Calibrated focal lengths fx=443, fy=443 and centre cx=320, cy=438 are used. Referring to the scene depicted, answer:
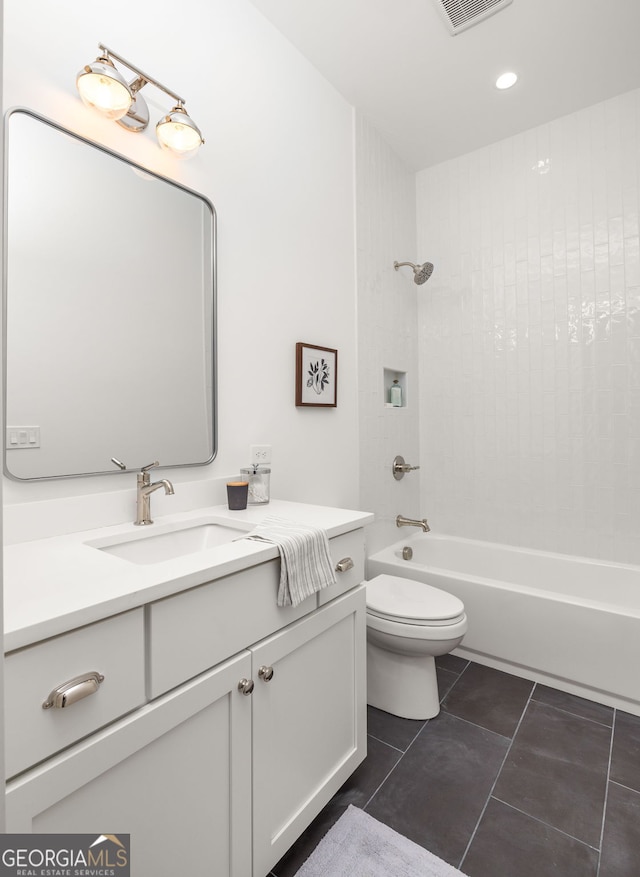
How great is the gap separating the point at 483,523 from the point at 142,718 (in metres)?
2.30

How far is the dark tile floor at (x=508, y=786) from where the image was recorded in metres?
1.20

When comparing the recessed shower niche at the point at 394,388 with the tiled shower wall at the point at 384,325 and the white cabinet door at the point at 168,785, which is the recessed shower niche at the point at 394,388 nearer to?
A: the tiled shower wall at the point at 384,325

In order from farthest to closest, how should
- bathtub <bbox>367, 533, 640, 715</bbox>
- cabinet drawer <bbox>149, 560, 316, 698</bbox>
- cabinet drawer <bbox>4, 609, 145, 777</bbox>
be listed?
bathtub <bbox>367, 533, 640, 715</bbox>, cabinet drawer <bbox>149, 560, 316, 698</bbox>, cabinet drawer <bbox>4, 609, 145, 777</bbox>

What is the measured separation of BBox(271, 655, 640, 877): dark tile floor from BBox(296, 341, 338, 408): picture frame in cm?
132

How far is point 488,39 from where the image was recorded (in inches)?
72.7

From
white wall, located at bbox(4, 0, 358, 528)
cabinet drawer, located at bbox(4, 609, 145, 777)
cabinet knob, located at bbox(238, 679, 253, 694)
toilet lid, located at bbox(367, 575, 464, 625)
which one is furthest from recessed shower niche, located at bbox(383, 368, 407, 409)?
cabinet drawer, located at bbox(4, 609, 145, 777)

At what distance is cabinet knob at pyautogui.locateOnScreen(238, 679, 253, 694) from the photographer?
0.96 meters

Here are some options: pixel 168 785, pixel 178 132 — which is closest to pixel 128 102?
pixel 178 132

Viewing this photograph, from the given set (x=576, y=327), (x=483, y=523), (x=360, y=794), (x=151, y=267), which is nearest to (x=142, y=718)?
(x=360, y=794)

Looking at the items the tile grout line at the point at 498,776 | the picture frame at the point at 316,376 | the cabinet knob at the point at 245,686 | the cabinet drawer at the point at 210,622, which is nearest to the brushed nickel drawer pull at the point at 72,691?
the cabinet drawer at the point at 210,622

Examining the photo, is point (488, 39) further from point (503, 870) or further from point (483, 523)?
point (503, 870)

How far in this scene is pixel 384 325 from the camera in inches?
98.8

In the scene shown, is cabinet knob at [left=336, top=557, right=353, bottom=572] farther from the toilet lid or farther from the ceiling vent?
the ceiling vent

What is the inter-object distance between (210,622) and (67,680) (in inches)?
10.9
